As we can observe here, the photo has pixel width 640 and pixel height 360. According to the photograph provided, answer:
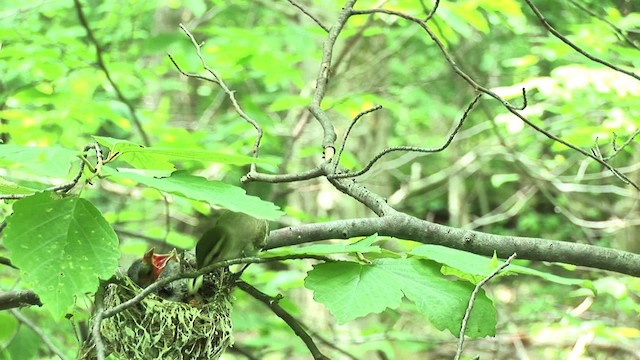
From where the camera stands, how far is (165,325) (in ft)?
3.63

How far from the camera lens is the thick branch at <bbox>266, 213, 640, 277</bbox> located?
43.0 inches

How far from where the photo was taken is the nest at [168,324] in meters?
1.11

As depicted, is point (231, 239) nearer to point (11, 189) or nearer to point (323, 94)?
point (11, 189)

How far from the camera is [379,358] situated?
13.8 ft

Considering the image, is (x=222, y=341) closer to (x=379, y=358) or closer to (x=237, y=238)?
(x=237, y=238)

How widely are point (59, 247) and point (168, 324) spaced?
0.26 meters

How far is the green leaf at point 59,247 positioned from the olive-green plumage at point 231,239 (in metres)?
0.18

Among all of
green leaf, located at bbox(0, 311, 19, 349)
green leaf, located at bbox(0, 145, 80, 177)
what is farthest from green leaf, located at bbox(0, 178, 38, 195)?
green leaf, located at bbox(0, 311, 19, 349)

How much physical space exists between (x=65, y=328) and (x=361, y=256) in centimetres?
233

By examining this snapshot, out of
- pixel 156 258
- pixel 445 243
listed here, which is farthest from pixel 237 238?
pixel 445 243

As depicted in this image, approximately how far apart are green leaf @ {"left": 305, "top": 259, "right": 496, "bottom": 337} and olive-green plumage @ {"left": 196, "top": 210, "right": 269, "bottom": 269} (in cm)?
10

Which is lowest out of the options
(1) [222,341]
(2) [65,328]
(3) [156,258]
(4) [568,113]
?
(2) [65,328]

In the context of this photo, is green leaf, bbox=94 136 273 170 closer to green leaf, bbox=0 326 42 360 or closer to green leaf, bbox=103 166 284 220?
green leaf, bbox=103 166 284 220

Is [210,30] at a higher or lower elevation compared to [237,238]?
lower
